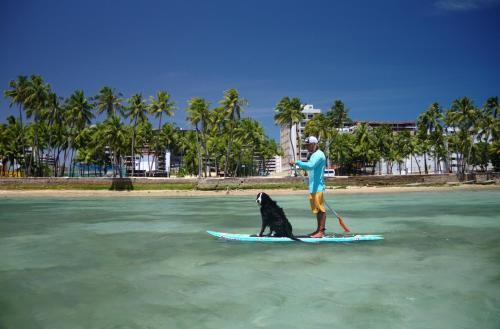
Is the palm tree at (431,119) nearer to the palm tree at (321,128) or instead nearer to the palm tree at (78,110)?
the palm tree at (321,128)

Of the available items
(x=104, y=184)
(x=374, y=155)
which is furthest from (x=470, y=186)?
(x=104, y=184)

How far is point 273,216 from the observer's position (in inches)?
408

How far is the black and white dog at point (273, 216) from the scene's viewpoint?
33.3ft

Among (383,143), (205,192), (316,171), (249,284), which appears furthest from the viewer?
(383,143)

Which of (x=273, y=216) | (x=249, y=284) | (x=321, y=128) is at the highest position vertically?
(x=321, y=128)

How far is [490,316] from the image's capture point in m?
5.09

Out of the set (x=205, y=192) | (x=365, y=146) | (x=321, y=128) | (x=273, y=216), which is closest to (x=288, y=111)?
(x=321, y=128)

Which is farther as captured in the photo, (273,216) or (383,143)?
(383,143)

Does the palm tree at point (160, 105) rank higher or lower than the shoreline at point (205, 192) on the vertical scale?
higher

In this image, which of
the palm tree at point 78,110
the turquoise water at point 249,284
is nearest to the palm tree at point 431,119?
the palm tree at point 78,110

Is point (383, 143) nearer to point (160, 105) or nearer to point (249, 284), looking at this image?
point (160, 105)

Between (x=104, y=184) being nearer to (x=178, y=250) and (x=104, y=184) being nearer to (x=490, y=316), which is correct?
(x=178, y=250)

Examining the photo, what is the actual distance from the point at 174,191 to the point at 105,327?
1863 inches

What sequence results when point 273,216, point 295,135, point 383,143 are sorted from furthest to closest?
point 295,135 < point 383,143 < point 273,216
